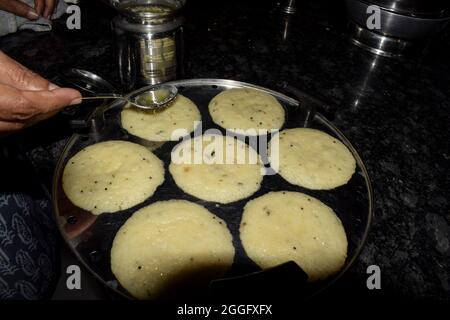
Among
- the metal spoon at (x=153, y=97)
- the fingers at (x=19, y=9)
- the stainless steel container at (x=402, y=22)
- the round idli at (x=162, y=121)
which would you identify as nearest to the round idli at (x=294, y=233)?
the round idli at (x=162, y=121)

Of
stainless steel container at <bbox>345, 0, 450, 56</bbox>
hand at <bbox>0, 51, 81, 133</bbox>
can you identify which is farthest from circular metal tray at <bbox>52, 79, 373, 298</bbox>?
stainless steel container at <bbox>345, 0, 450, 56</bbox>

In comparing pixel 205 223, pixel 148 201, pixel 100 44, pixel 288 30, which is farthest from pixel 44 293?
pixel 288 30

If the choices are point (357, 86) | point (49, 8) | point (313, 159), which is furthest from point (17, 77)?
point (357, 86)

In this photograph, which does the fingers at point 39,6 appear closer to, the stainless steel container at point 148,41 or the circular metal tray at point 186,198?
the stainless steel container at point 148,41

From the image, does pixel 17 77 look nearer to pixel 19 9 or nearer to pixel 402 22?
pixel 19 9

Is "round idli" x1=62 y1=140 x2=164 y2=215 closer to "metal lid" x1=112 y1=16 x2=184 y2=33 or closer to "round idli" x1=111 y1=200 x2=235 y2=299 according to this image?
"round idli" x1=111 y1=200 x2=235 y2=299

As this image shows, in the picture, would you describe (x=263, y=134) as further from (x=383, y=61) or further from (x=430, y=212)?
(x=383, y=61)
